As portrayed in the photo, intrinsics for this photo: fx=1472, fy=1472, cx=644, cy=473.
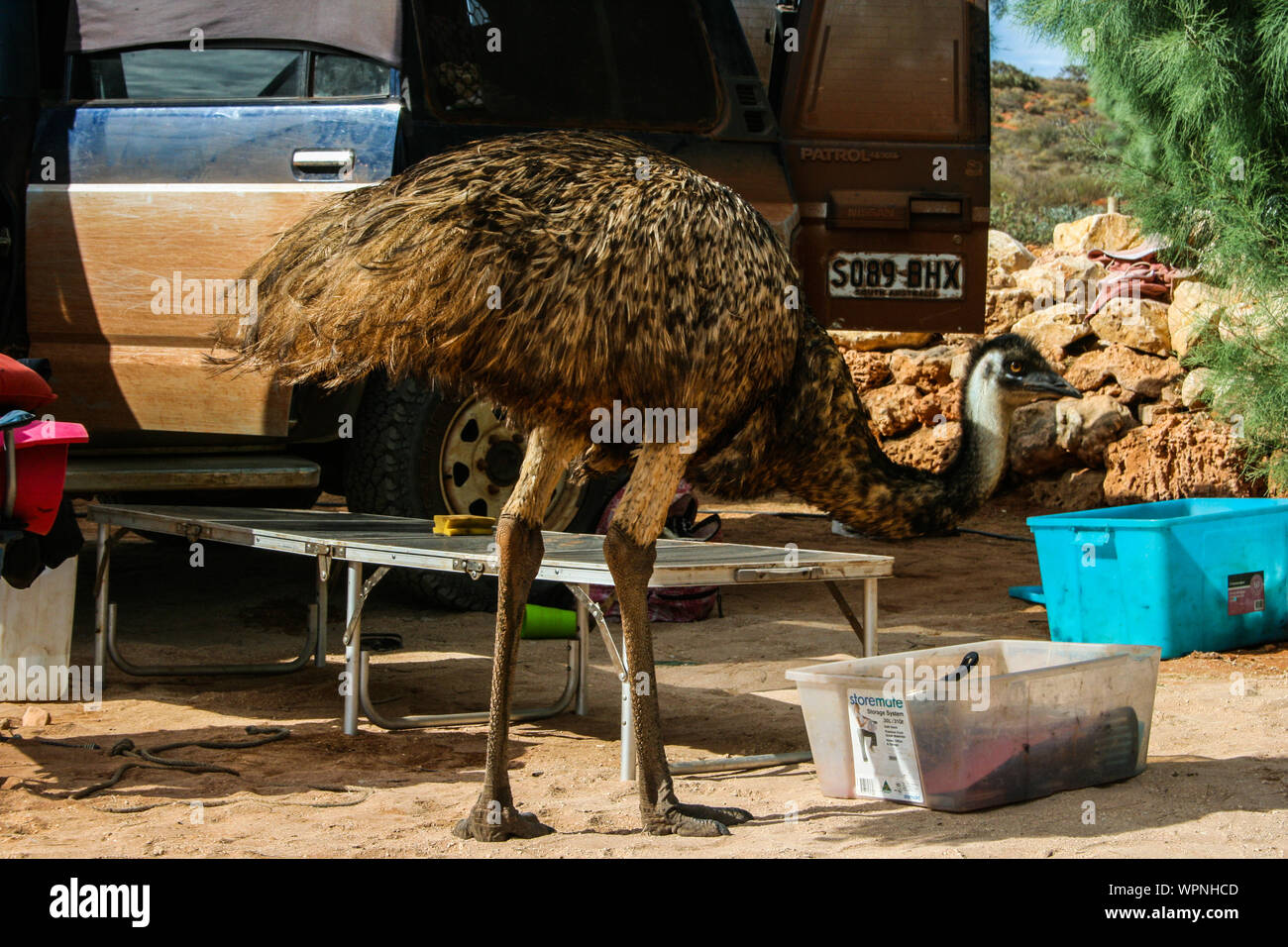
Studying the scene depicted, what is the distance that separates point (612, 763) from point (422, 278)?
205 cm

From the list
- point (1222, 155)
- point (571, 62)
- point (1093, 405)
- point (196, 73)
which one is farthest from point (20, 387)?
point (1093, 405)

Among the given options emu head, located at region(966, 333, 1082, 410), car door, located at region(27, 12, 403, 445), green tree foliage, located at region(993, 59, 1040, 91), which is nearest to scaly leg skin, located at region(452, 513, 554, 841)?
emu head, located at region(966, 333, 1082, 410)

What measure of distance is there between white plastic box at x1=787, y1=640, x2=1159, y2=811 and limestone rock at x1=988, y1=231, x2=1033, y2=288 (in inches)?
375

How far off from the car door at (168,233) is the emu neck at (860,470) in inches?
98.5

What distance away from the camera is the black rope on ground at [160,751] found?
181 inches

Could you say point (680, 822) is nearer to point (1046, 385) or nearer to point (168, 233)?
point (1046, 385)

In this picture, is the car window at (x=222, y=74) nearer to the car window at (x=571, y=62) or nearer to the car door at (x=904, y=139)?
the car window at (x=571, y=62)

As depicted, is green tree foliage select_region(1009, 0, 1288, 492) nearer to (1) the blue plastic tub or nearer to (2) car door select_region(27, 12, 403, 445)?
(1) the blue plastic tub

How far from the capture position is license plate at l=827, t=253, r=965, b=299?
7094 millimetres

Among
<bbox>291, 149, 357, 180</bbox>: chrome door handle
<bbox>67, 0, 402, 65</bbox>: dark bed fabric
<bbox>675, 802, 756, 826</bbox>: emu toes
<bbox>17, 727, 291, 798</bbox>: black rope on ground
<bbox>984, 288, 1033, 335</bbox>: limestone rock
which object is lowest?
<bbox>17, 727, 291, 798</bbox>: black rope on ground

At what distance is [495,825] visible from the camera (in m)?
3.95

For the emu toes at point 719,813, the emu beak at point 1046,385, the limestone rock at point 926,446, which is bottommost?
the emu toes at point 719,813

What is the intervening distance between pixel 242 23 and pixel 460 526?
2455 millimetres

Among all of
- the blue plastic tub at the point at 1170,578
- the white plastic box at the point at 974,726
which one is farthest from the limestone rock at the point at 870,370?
the white plastic box at the point at 974,726
